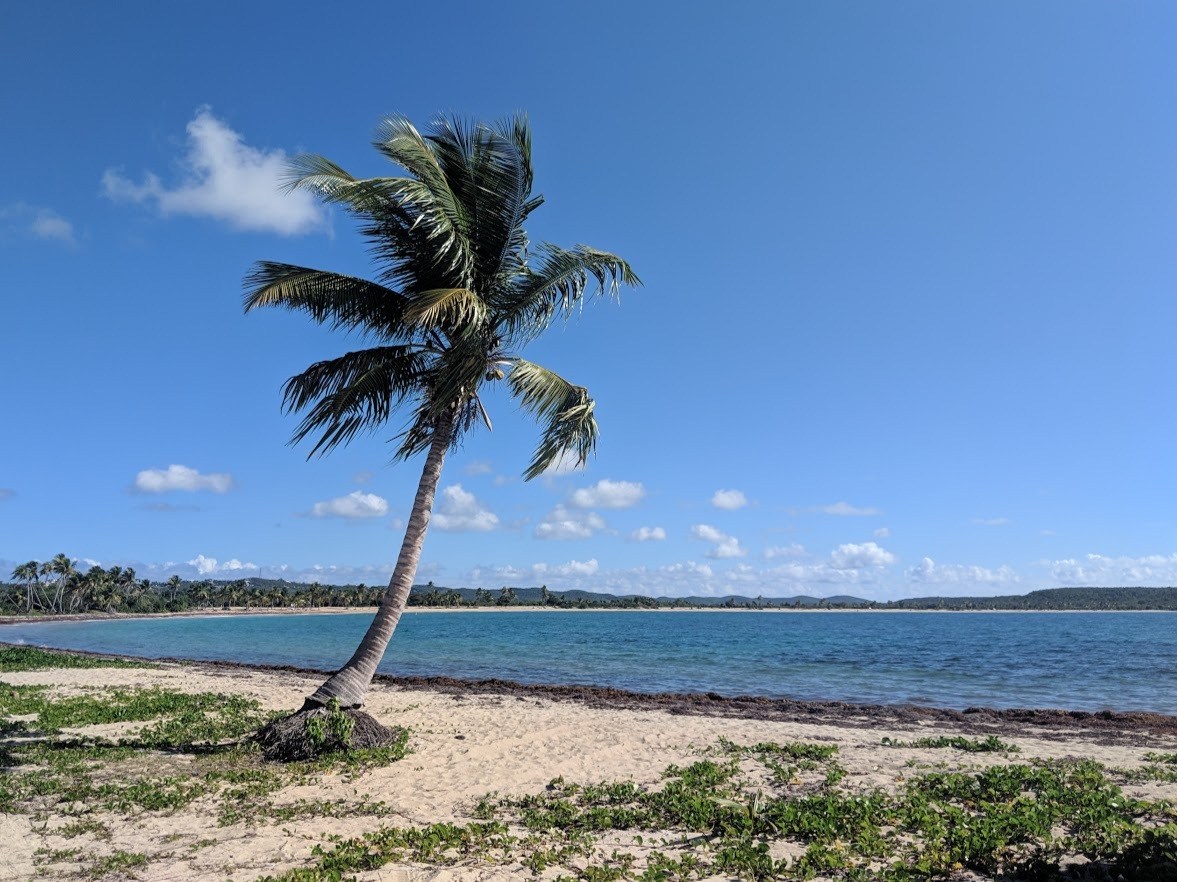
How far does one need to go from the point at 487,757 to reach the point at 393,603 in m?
2.73

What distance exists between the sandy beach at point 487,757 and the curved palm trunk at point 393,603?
1399 mm

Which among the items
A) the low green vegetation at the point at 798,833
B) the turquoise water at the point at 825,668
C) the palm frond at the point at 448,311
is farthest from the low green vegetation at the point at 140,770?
the turquoise water at the point at 825,668

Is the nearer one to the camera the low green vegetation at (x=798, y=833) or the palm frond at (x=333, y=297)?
the low green vegetation at (x=798, y=833)

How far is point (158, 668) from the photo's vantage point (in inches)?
1006

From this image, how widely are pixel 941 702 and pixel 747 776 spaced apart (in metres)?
13.5

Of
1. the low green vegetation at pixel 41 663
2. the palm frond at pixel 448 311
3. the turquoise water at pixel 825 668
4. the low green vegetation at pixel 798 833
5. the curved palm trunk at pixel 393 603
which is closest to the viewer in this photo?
the low green vegetation at pixel 798 833

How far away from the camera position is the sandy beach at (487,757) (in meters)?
6.14

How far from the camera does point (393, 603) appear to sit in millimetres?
10742

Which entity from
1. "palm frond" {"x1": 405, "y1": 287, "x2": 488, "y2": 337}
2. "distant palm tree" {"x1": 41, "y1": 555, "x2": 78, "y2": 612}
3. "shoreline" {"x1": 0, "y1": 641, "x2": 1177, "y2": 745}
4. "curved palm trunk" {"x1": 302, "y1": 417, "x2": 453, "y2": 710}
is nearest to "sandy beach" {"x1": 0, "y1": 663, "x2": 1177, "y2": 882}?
"shoreline" {"x1": 0, "y1": 641, "x2": 1177, "y2": 745}

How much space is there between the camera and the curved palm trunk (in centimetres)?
1035

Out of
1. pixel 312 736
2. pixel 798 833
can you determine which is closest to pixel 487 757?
pixel 312 736

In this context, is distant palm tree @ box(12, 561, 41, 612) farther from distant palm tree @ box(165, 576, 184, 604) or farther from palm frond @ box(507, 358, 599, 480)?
palm frond @ box(507, 358, 599, 480)

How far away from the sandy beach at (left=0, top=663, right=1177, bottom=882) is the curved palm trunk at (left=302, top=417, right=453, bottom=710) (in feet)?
4.59

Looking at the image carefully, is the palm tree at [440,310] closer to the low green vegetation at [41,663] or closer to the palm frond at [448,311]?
the palm frond at [448,311]
